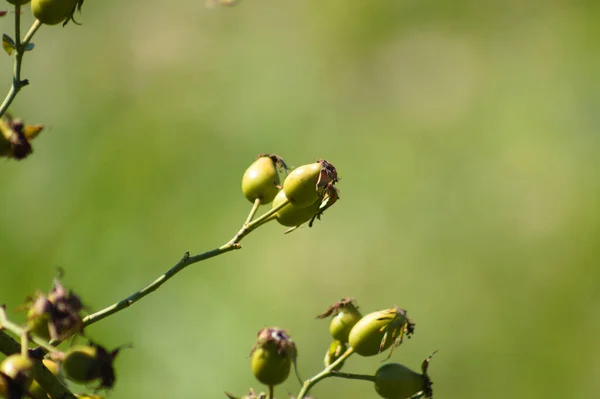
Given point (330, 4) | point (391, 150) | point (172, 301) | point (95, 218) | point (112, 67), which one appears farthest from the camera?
point (330, 4)

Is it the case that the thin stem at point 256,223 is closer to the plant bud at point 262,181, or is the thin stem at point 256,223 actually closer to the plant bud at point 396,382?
the plant bud at point 262,181

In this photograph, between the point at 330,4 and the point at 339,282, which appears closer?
the point at 339,282

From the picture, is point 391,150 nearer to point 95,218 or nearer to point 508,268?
point 508,268

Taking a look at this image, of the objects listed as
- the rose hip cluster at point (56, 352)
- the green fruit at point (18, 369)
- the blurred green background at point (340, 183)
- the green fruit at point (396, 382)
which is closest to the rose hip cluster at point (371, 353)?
the green fruit at point (396, 382)

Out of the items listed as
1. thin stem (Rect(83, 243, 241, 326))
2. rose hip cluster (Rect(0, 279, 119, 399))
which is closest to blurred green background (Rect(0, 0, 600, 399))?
thin stem (Rect(83, 243, 241, 326))

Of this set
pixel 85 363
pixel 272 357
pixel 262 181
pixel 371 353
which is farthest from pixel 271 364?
pixel 85 363

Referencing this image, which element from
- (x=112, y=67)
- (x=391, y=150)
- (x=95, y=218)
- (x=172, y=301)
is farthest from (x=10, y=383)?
(x=112, y=67)

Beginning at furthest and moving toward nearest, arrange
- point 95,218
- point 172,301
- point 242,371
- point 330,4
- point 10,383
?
1. point 330,4
2. point 95,218
3. point 172,301
4. point 242,371
5. point 10,383
